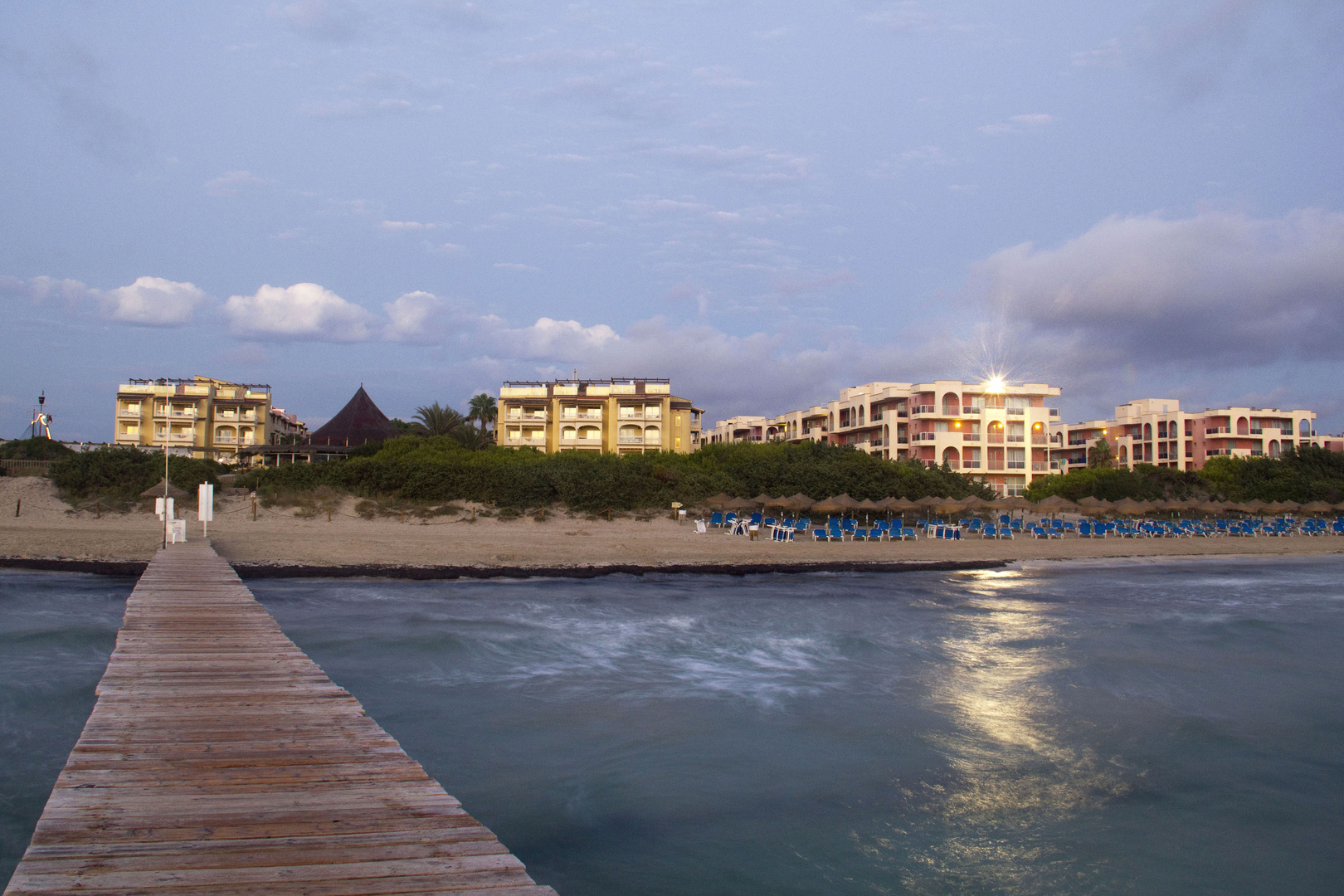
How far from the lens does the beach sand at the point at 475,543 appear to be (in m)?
20.8

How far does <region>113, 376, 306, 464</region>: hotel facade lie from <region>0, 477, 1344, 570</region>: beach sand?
27548mm

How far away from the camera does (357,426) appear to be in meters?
51.6

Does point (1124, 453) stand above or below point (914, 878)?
above

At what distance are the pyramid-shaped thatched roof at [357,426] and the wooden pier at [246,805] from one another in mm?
47286

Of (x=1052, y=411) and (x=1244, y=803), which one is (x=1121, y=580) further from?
(x=1052, y=411)

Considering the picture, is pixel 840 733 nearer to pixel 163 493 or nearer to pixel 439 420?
pixel 163 493

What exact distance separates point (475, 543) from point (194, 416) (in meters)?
42.9

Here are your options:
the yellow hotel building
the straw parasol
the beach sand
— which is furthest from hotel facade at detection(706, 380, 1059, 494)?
the straw parasol

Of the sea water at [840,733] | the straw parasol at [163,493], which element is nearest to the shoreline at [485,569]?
the sea water at [840,733]

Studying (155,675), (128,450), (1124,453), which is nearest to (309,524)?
(128,450)

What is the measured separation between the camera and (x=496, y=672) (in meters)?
10.7

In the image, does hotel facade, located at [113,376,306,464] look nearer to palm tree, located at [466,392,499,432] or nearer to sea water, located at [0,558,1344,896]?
palm tree, located at [466,392,499,432]

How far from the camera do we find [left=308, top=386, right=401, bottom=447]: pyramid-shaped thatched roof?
50781 millimetres

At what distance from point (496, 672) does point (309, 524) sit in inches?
755
